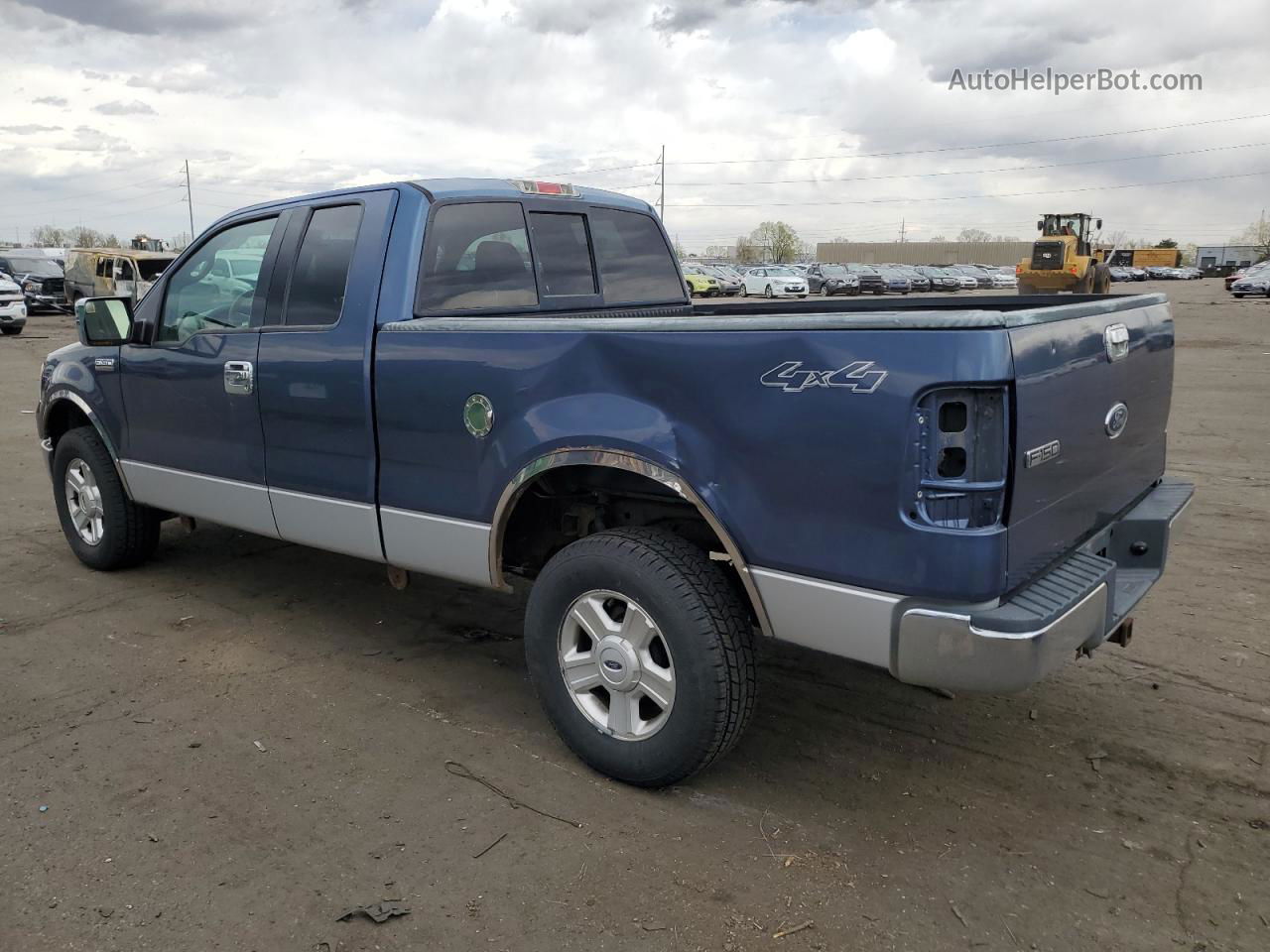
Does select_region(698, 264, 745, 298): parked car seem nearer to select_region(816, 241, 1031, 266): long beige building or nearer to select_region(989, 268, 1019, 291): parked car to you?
select_region(989, 268, 1019, 291): parked car

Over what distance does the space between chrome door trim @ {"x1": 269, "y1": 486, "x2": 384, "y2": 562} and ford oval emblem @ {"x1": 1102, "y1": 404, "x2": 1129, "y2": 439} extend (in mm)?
2678

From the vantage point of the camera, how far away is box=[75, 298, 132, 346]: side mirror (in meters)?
5.01

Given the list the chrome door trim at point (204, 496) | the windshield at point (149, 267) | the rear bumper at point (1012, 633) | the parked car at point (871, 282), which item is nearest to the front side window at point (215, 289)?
the chrome door trim at point (204, 496)

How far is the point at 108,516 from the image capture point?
5465mm

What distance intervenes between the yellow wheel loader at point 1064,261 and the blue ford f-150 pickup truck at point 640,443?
31.5m

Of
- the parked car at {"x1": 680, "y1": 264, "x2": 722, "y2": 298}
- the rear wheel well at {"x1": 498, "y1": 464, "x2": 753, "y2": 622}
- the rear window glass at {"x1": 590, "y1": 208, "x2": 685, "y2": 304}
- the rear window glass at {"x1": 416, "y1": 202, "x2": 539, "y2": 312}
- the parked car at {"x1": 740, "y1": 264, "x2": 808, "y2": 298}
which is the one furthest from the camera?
the parked car at {"x1": 680, "y1": 264, "x2": 722, "y2": 298}

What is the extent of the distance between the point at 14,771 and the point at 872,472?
3098 mm

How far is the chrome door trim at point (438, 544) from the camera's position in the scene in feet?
12.0

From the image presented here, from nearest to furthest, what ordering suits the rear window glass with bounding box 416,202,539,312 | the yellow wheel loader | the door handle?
the rear window glass with bounding box 416,202,539,312
the door handle
the yellow wheel loader

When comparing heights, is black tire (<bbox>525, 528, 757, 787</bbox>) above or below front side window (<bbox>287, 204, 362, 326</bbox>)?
below

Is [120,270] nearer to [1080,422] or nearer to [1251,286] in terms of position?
[1080,422]

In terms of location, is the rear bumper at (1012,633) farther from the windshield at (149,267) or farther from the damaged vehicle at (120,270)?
the windshield at (149,267)

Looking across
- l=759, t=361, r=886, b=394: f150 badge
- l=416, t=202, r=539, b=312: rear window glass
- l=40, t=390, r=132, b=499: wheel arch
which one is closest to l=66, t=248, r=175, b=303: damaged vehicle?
l=40, t=390, r=132, b=499: wheel arch

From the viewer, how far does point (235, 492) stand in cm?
461
